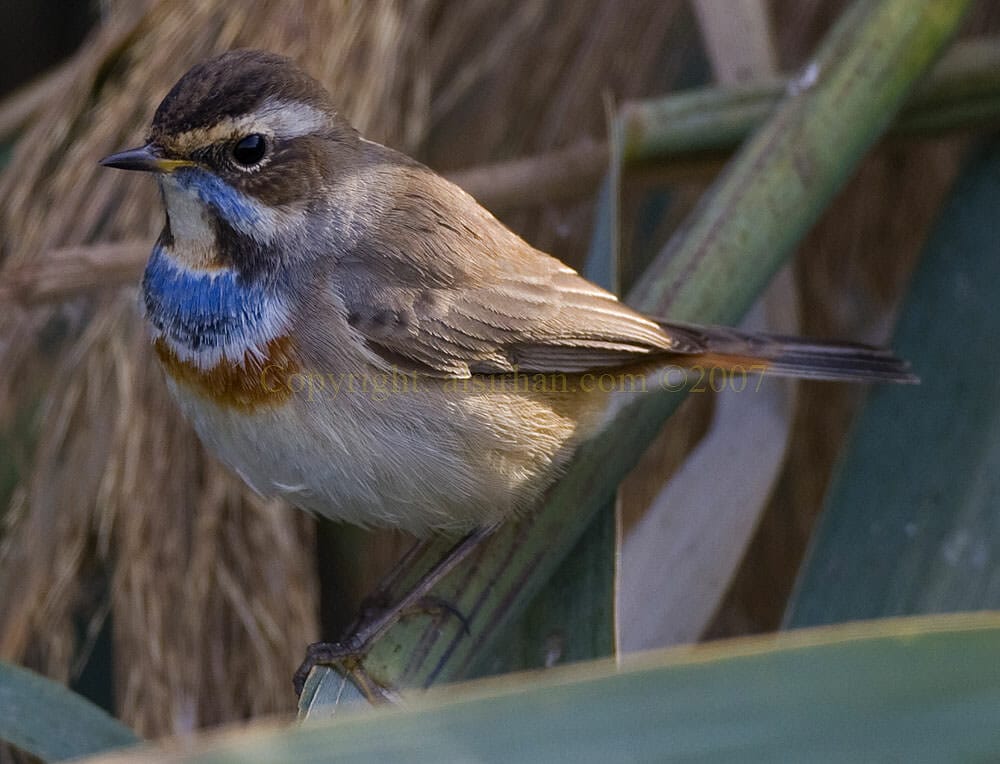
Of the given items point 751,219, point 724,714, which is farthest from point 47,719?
point 751,219

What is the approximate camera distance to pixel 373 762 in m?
0.95

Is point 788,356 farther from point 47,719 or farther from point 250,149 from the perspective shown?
point 47,719

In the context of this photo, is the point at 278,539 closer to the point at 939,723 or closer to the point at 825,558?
the point at 825,558

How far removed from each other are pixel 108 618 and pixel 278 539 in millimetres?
452

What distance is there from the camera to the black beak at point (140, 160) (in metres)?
2.09

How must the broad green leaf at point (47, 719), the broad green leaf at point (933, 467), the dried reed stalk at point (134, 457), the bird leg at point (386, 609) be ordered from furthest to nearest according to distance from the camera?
the dried reed stalk at point (134, 457)
the broad green leaf at point (933, 467)
the bird leg at point (386, 609)
the broad green leaf at point (47, 719)

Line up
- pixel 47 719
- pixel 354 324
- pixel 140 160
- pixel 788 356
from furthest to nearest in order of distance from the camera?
pixel 788 356, pixel 354 324, pixel 140 160, pixel 47 719

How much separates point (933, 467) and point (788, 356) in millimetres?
384

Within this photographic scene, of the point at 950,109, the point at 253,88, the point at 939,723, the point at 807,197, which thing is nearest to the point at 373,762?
the point at 939,723

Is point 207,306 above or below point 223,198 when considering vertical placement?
below

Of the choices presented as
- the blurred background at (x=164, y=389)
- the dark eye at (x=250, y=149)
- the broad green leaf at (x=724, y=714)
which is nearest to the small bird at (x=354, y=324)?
the dark eye at (x=250, y=149)

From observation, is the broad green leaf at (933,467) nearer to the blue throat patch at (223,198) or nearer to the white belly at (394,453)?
the white belly at (394,453)

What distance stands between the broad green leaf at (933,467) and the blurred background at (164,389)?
0.24m

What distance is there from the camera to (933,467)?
2.47m
